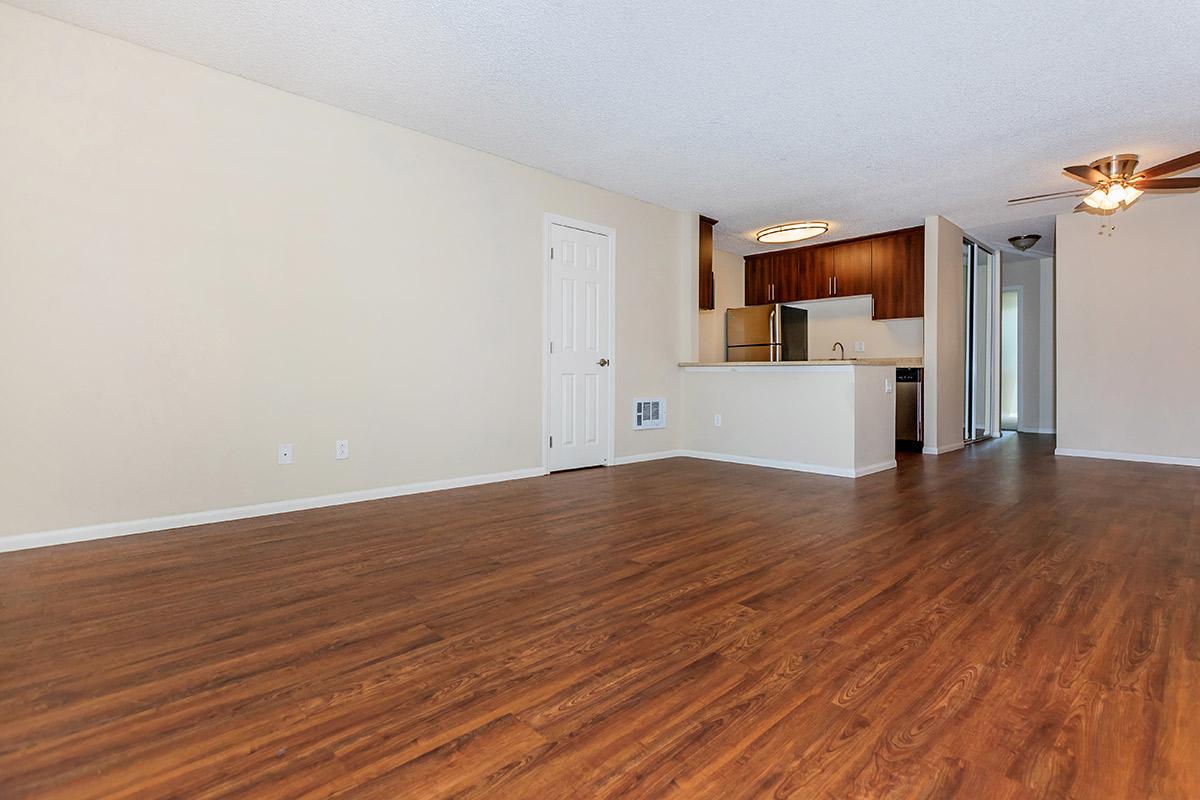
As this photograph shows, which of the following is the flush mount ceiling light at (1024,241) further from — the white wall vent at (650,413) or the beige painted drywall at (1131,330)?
the white wall vent at (650,413)

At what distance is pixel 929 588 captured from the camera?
2328 mm

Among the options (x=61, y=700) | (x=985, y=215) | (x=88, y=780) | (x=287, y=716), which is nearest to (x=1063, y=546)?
(x=287, y=716)

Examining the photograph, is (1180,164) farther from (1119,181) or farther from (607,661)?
(607,661)

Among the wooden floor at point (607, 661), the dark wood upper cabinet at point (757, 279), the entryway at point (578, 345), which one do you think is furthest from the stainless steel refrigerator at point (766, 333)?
the wooden floor at point (607, 661)

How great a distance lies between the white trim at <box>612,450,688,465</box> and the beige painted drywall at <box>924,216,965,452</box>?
274 cm

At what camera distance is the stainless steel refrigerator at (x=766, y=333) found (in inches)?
279

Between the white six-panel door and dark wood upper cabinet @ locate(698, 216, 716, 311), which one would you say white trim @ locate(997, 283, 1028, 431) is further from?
the white six-panel door

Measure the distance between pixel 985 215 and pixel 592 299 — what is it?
424 cm

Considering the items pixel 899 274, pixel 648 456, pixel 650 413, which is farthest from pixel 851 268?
pixel 648 456

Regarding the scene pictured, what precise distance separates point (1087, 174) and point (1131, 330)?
240 centimetres

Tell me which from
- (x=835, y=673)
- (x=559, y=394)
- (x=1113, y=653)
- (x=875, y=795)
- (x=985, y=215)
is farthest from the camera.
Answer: (x=985, y=215)

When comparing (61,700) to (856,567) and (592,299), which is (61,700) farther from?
(592,299)

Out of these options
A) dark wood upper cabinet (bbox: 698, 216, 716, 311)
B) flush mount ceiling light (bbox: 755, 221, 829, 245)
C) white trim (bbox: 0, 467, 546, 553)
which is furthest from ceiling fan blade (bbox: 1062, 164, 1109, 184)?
white trim (bbox: 0, 467, 546, 553)

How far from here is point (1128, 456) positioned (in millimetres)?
5871
